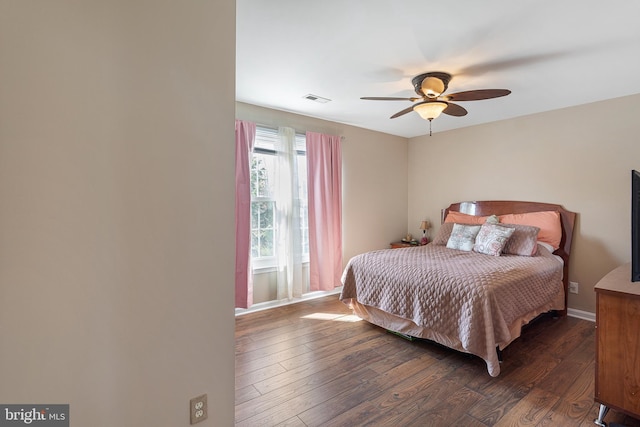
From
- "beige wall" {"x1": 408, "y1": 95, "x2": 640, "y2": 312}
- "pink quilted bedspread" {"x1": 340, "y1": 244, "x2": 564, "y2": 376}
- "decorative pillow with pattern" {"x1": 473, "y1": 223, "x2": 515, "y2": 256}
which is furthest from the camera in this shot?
"decorative pillow with pattern" {"x1": 473, "y1": 223, "x2": 515, "y2": 256}

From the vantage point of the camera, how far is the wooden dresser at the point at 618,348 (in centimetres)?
159

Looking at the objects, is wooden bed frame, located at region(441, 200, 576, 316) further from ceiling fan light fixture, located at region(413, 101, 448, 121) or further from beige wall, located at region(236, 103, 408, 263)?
ceiling fan light fixture, located at region(413, 101, 448, 121)

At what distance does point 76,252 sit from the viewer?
1074 mm

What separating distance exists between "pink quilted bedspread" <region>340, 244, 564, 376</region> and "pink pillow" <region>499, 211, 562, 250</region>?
0.24 m

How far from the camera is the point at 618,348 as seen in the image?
164cm

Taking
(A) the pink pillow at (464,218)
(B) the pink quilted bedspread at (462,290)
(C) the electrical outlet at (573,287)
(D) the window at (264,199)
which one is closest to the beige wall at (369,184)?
(D) the window at (264,199)

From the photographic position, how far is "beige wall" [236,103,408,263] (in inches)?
168

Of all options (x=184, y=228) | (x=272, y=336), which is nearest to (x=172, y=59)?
(x=184, y=228)

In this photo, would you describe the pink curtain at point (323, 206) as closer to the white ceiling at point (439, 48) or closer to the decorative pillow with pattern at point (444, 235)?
the white ceiling at point (439, 48)

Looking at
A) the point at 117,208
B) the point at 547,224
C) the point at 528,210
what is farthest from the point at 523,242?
the point at 117,208

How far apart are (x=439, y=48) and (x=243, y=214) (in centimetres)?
232

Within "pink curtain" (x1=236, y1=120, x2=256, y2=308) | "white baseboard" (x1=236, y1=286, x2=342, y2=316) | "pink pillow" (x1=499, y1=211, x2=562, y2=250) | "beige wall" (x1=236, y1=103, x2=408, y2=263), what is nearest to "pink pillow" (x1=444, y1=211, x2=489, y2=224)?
"pink pillow" (x1=499, y1=211, x2=562, y2=250)

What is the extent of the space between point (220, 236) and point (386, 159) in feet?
12.5

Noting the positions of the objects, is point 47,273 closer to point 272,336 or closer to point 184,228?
point 184,228
